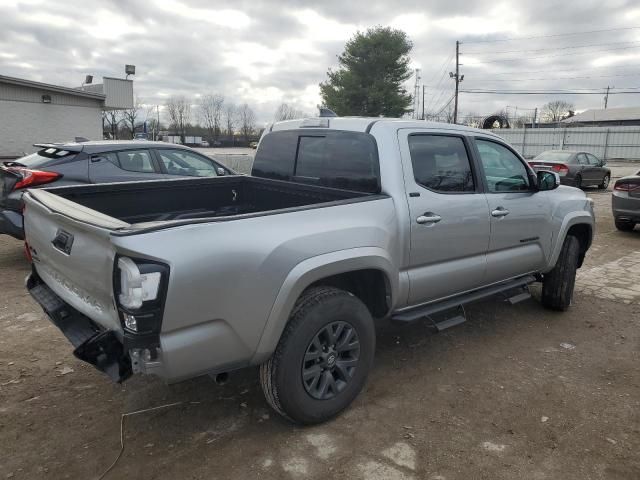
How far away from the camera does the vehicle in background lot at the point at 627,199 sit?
9.51 m

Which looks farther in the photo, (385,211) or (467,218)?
(467,218)

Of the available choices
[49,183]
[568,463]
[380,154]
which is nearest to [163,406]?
[380,154]

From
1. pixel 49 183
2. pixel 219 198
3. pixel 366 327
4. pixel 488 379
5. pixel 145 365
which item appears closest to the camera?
pixel 145 365

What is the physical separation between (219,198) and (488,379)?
9.10 feet

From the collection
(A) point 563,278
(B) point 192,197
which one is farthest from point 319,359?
(A) point 563,278

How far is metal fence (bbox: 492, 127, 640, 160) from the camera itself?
3534 centimetres

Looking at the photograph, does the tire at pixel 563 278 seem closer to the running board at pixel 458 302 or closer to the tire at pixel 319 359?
the running board at pixel 458 302

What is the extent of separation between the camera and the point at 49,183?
6289mm

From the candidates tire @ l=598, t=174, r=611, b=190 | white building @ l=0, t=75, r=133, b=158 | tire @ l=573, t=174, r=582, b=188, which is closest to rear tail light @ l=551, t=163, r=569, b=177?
tire @ l=573, t=174, r=582, b=188

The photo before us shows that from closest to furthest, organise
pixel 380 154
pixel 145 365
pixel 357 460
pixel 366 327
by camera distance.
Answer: pixel 145 365 → pixel 357 460 → pixel 366 327 → pixel 380 154

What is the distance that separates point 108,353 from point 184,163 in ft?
17.3

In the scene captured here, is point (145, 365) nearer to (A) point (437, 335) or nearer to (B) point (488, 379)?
(B) point (488, 379)

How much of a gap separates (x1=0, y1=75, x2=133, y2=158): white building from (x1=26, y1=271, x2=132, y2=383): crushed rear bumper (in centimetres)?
1911

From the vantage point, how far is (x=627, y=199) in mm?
9664
